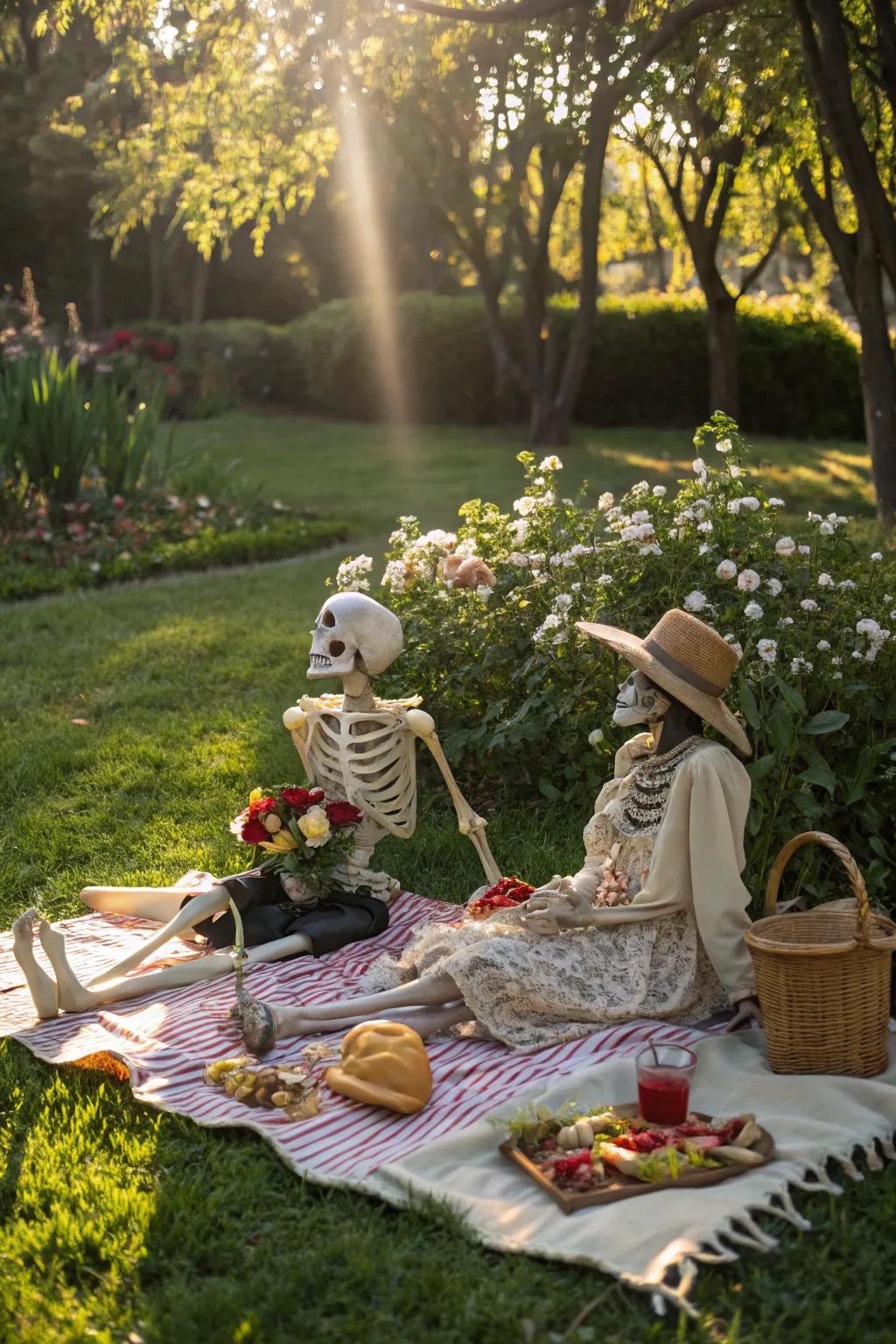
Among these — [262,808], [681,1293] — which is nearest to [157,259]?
[262,808]

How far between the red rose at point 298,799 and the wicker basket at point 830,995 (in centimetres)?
176

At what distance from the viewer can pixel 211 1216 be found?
3.39m

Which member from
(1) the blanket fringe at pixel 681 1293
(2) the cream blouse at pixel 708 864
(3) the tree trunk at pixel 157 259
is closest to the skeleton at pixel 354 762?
(2) the cream blouse at pixel 708 864

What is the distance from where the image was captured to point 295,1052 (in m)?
4.23

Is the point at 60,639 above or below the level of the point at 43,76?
below

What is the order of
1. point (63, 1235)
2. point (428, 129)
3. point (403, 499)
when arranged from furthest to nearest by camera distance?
point (428, 129), point (403, 499), point (63, 1235)

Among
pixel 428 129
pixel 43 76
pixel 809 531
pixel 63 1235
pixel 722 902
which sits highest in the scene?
pixel 43 76

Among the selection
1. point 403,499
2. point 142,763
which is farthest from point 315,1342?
point 403,499

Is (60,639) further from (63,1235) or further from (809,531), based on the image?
(63,1235)

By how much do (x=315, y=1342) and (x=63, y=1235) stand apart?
2.48ft

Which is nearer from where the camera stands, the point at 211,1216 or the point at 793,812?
the point at 211,1216

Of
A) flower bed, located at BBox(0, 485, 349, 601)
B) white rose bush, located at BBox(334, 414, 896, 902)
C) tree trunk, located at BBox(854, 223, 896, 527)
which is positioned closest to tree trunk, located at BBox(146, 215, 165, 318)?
flower bed, located at BBox(0, 485, 349, 601)

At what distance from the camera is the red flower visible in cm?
505

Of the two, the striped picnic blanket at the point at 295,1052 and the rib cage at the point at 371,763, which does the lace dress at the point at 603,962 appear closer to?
the striped picnic blanket at the point at 295,1052
